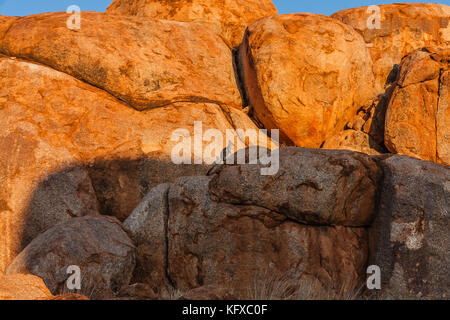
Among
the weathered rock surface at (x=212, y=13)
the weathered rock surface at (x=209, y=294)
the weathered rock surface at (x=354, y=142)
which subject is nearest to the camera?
the weathered rock surface at (x=209, y=294)

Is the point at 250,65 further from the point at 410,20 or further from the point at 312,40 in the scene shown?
the point at 410,20

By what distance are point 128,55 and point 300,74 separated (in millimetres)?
2319

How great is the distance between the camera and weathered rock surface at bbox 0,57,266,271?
5852 millimetres

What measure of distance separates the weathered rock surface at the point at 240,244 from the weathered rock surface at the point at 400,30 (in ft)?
15.8

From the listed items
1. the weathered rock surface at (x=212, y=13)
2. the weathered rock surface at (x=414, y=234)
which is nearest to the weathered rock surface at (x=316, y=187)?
the weathered rock surface at (x=414, y=234)

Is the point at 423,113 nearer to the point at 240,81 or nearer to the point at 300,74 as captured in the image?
the point at 300,74

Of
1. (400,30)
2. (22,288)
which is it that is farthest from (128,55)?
(400,30)

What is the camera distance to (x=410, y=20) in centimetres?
883

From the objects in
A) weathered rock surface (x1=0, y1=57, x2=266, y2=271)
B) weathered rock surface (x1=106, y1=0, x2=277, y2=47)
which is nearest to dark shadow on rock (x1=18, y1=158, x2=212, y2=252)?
weathered rock surface (x1=0, y1=57, x2=266, y2=271)

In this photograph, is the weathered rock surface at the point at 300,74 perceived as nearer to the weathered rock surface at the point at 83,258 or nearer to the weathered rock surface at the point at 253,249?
the weathered rock surface at the point at 253,249

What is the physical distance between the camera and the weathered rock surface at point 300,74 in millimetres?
7152

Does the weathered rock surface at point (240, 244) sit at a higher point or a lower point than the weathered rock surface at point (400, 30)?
lower

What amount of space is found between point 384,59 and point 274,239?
5.23 m

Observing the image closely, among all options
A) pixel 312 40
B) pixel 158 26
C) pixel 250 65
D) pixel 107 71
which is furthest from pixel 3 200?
pixel 312 40
